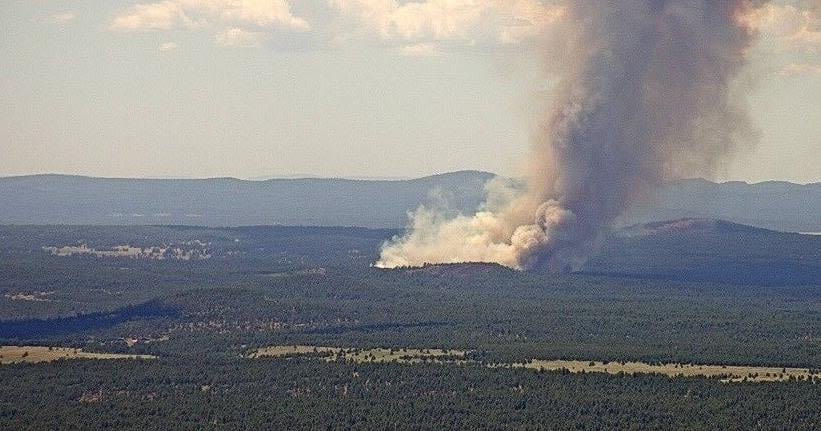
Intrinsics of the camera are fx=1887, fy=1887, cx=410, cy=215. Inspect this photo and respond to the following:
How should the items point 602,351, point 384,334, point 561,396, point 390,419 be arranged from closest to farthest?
point 390,419
point 561,396
point 602,351
point 384,334

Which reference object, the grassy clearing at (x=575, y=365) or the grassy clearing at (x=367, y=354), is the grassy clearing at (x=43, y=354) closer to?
the grassy clearing at (x=367, y=354)

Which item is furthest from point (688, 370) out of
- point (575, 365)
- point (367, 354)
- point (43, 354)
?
point (43, 354)

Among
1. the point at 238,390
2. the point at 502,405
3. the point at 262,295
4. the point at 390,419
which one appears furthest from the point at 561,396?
the point at 262,295

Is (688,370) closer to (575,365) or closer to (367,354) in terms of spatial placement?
(575,365)

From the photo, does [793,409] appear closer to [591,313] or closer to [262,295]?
[591,313]

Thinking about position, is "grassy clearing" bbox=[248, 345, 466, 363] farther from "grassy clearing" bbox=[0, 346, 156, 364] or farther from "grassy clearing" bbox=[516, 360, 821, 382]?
"grassy clearing" bbox=[0, 346, 156, 364]

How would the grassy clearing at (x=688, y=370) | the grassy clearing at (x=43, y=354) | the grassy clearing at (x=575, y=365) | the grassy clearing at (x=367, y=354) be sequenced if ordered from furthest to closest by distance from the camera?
1. the grassy clearing at (x=43, y=354)
2. the grassy clearing at (x=367, y=354)
3. the grassy clearing at (x=575, y=365)
4. the grassy clearing at (x=688, y=370)

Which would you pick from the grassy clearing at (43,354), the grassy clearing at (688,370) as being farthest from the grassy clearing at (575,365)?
the grassy clearing at (43,354)
